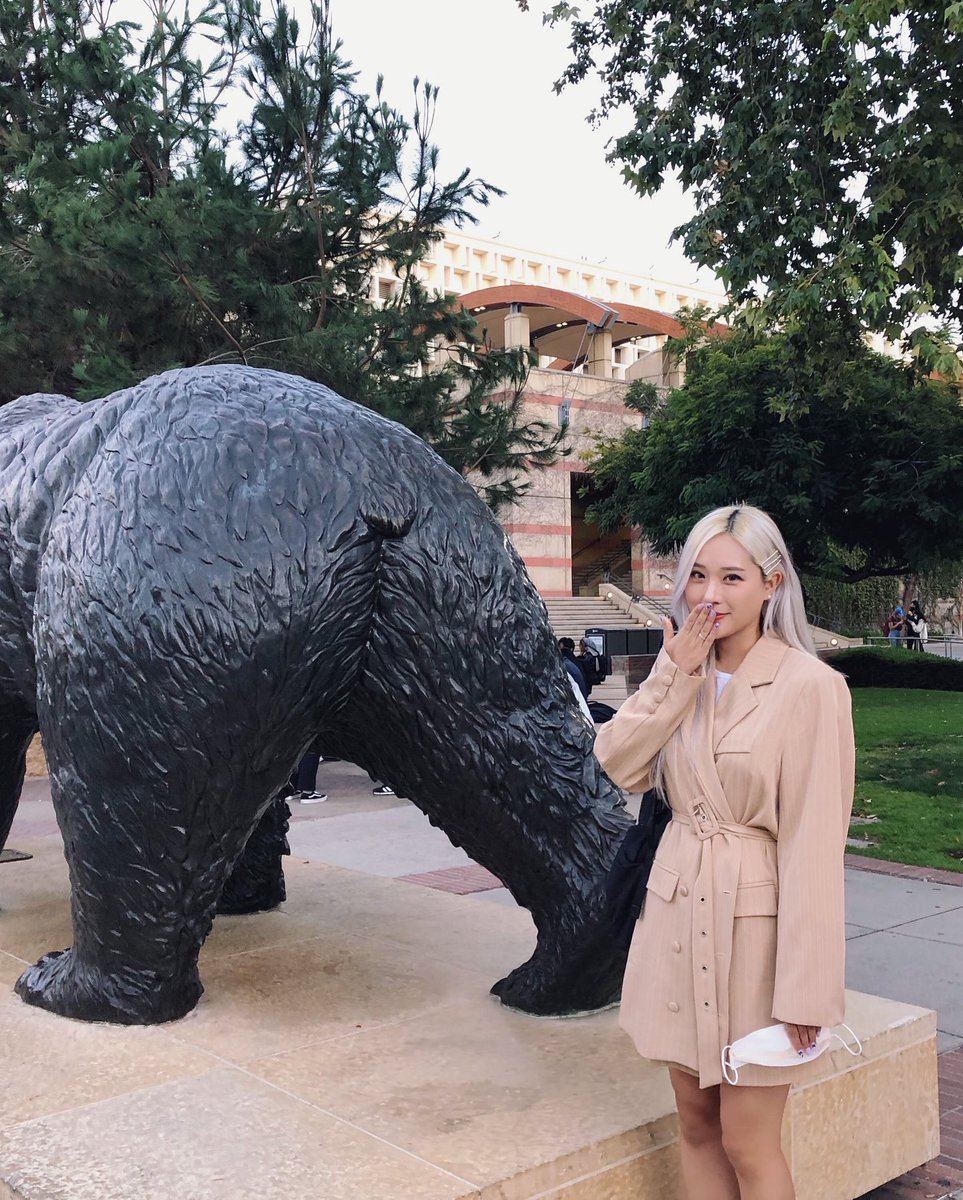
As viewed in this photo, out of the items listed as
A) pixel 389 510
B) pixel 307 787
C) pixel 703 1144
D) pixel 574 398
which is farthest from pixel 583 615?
pixel 703 1144

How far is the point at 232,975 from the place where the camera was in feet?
10.8

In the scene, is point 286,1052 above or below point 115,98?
below

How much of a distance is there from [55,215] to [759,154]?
4.81 metres

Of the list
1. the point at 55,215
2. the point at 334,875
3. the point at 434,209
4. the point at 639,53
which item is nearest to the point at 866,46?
the point at 639,53

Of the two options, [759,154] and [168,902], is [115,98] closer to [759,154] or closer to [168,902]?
[759,154]

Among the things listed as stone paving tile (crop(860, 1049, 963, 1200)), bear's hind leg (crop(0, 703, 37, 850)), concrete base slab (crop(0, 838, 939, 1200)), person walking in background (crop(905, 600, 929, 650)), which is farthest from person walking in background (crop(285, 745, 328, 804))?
person walking in background (crop(905, 600, 929, 650))

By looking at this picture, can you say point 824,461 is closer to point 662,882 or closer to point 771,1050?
point 662,882

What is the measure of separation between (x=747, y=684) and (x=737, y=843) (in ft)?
0.87

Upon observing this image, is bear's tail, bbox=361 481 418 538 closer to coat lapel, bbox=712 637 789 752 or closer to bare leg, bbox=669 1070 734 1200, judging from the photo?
coat lapel, bbox=712 637 789 752

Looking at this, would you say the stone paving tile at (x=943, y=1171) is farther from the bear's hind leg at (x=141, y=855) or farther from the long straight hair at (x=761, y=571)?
the bear's hind leg at (x=141, y=855)

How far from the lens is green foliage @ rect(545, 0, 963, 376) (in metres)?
7.08

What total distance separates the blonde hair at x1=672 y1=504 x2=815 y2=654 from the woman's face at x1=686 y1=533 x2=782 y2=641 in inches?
0.5

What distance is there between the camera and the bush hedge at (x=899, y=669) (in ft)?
61.2

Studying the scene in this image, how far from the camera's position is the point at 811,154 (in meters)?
7.78
